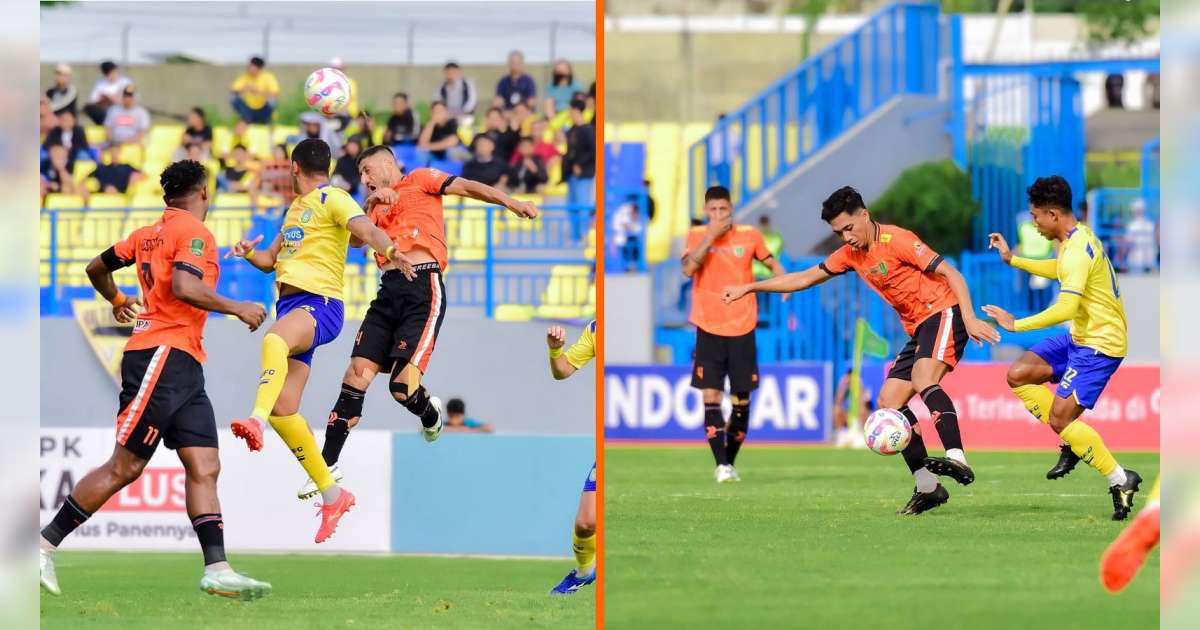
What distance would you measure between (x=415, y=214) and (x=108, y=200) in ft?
41.6

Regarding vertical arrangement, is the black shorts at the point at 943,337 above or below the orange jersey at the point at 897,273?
below

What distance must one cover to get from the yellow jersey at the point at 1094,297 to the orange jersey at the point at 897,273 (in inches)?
29.9

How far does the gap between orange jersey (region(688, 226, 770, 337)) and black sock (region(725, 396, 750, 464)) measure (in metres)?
0.62

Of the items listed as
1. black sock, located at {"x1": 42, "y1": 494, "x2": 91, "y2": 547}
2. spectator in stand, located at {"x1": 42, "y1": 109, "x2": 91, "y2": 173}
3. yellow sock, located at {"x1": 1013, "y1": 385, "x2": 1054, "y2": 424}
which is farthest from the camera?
spectator in stand, located at {"x1": 42, "y1": 109, "x2": 91, "y2": 173}

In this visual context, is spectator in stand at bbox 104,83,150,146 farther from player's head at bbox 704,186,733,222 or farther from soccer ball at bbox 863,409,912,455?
soccer ball at bbox 863,409,912,455

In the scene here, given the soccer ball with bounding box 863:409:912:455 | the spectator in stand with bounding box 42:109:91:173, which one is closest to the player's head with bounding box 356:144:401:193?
the soccer ball with bounding box 863:409:912:455

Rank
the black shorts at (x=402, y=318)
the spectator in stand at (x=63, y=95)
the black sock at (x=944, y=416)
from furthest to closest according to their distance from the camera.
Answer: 1. the spectator in stand at (x=63, y=95)
2. the black sock at (x=944, y=416)
3. the black shorts at (x=402, y=318)

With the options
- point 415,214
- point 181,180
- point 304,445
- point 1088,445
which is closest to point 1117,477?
point 1088,445

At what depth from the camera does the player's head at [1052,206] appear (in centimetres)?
1002

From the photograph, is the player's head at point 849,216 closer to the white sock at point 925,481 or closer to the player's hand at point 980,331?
the player's hand at point 980,331

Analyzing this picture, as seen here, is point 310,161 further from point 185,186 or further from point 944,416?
point 944,416

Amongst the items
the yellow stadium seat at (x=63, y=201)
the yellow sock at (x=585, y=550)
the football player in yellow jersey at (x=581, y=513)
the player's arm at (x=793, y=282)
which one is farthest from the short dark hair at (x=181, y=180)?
the yellow stadium seat at (x=63, y=201)

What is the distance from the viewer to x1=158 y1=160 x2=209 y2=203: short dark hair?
27.8 feet

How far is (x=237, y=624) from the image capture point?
7715 millimetres
